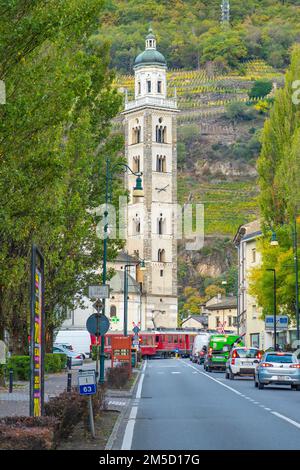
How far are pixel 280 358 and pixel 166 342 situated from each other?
78.7 metres

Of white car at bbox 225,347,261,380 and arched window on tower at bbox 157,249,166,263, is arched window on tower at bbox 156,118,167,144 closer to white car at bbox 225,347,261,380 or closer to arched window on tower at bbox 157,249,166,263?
arched window on tower at bbox 157,249,166,263

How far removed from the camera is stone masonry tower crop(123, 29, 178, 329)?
16312 centimetres

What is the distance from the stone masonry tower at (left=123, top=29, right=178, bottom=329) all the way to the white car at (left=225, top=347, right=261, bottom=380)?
107665 millimetres

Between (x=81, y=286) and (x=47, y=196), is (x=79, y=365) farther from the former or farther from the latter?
(x=47, y=196)

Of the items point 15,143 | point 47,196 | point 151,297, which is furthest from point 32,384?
point 151,297

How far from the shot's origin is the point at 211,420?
2538cm

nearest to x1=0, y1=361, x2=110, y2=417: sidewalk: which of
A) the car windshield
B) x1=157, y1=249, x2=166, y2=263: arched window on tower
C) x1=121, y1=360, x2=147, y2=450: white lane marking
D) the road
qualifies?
x1=121, y1=360, x2=147, y2=450: white lane marking

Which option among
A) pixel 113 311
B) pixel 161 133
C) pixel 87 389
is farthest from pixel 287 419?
pixel 161 133

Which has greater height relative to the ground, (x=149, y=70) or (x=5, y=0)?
(x=149, y=70)

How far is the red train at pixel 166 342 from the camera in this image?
385 feet

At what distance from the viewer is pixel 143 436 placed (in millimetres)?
21219

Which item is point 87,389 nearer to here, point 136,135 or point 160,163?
point 160,163

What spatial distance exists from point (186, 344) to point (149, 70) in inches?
2281

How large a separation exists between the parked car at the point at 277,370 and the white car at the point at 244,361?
8.63 m
